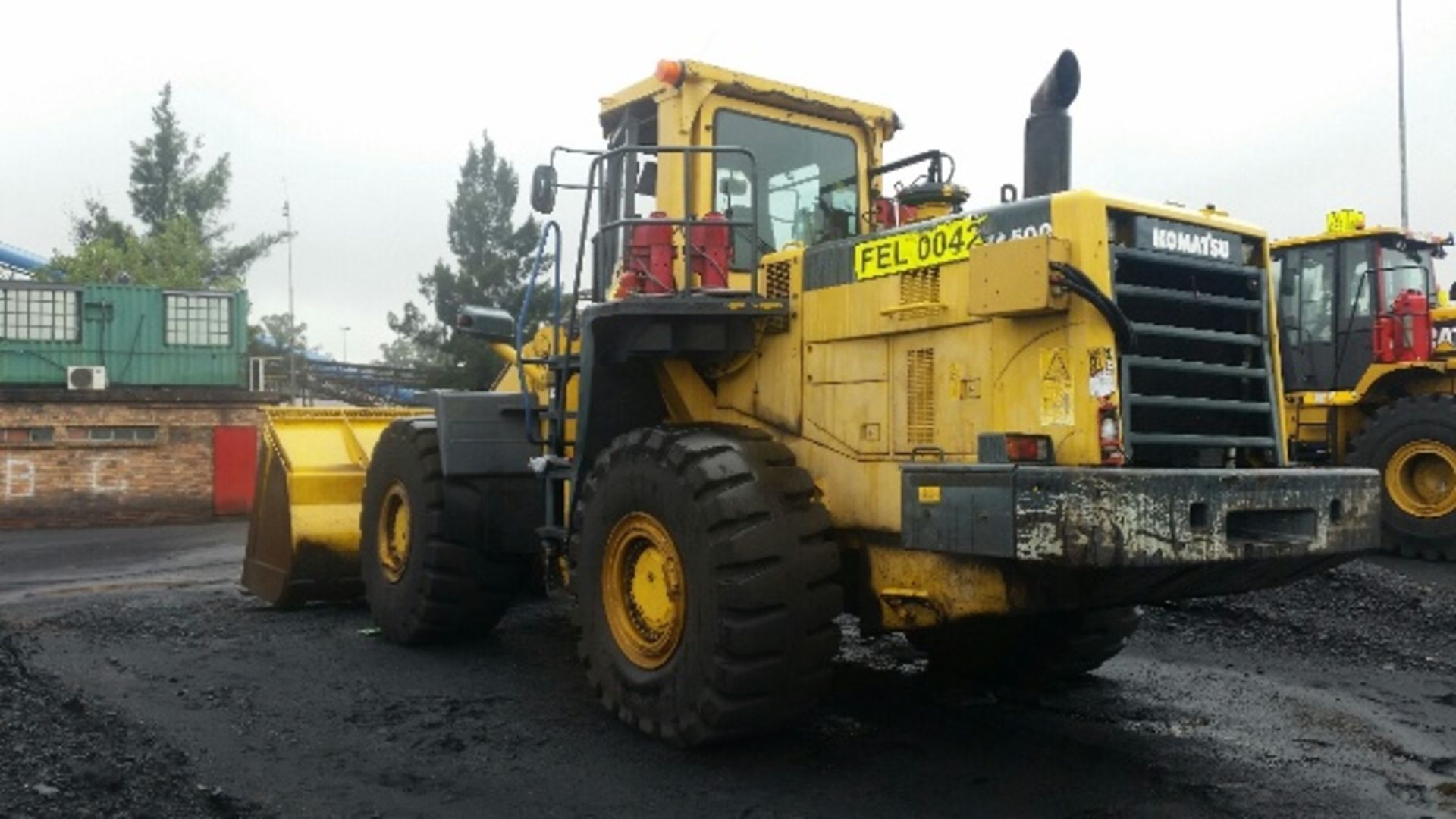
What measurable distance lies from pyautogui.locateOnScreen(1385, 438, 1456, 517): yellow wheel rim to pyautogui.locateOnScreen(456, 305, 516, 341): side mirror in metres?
8.39

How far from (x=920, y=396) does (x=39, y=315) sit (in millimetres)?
23409

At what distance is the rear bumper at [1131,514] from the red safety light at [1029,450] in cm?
15

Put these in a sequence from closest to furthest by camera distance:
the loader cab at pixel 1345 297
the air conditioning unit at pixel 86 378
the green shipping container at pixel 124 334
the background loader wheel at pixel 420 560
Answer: the background loader wheel at pixel 420 560 → the loader cab at pixel 1345 297 → the air conditioning unit at pixel 86 378 → the green shipping container at pixel 124 334

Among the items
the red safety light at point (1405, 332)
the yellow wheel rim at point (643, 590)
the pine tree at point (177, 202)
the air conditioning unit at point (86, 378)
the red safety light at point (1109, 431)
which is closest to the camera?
the red safety light at point (1109, 431)

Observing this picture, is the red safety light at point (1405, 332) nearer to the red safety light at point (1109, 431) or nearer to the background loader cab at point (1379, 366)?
the background loader cab at point (1379, 366)

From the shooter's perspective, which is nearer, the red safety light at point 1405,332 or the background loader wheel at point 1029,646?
the background loader wheel at point 1029,646

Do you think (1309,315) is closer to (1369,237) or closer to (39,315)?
(1369,237)

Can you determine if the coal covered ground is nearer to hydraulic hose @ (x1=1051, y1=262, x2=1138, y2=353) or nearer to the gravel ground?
the gravel ground

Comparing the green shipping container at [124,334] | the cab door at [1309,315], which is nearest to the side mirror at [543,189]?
the cab door at [1309,315]

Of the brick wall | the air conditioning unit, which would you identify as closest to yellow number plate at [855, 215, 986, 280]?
the brick wall

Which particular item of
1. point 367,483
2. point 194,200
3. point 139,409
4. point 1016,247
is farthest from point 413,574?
point 194,200

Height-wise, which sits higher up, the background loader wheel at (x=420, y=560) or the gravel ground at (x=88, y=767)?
the background loader wheel at (x=420, y=560)

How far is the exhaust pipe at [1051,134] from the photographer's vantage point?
17.2ft

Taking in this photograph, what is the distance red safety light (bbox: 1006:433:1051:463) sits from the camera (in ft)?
15.2
